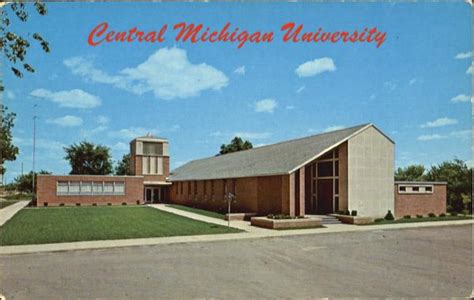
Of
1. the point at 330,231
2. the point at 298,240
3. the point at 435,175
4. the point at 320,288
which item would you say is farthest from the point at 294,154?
the point at 435,175

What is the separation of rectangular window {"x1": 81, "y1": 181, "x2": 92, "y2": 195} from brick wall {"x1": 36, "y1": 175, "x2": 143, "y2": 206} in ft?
1.04

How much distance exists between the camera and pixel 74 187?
4331cm

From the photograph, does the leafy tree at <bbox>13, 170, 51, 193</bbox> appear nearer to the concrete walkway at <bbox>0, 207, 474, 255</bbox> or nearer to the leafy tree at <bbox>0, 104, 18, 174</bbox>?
the leafy tree at <bbox>0, 104, 18, 174</bbox>

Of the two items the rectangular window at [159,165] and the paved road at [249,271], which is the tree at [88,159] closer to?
the rectangular window at [159,165]

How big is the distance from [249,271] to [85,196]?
1445 inches

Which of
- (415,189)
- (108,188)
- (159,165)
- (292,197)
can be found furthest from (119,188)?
(415,189)

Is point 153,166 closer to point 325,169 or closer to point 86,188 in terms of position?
point 86,188

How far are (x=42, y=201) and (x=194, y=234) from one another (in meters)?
29.2

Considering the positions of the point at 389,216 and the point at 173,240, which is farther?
the point at 389,216

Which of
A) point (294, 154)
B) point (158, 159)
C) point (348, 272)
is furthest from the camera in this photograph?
point (158, 159)

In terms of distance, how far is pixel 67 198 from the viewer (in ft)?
140

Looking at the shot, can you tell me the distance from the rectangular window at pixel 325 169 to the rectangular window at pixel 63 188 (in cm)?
2709

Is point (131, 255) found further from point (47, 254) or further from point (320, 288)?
point (320, 288)

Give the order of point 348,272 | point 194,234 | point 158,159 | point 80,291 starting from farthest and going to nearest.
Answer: point 158,159 < point 194,234 < point 348,272 < point 80,291
